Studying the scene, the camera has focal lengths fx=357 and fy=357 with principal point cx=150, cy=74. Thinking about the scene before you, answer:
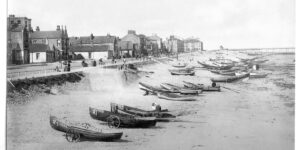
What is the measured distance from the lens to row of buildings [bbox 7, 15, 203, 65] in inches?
357

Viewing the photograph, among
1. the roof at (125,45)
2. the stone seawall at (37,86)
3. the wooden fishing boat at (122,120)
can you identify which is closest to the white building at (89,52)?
the roof at (125,45)

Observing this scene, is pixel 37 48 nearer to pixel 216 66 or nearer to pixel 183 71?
pixel 183 71

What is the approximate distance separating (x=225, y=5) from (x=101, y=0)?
3149 millimetres

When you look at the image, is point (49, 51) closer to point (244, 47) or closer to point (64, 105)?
point (64, 105)

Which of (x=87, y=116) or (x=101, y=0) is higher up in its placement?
(x=101, y=0)

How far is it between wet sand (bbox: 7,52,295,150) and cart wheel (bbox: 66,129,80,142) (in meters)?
0.10

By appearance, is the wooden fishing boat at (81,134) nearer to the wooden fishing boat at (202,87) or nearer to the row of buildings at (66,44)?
the row of buildings at (66,44)

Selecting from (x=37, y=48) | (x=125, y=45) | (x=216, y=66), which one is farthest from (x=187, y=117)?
(x=37, y=48)

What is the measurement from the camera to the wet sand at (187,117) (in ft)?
27.5

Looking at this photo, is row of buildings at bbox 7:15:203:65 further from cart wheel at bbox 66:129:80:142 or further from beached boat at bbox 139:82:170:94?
cart wheel at bbox 66:129:80:142

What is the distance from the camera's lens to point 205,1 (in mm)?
9023

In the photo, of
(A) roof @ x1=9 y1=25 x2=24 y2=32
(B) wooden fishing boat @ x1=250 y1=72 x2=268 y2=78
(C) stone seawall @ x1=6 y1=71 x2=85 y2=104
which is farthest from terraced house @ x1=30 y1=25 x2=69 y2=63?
(B) wooden fishing boat @ x1=250 y1=72 x2=268 y2=78

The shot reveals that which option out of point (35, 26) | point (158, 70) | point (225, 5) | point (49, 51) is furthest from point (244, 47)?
point (49, 51)

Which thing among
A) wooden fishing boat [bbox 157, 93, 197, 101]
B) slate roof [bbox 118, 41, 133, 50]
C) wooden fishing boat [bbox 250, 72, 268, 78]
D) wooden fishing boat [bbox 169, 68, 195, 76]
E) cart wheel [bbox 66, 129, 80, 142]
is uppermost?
slate roof [bbox 118, 41, 133, 50]
